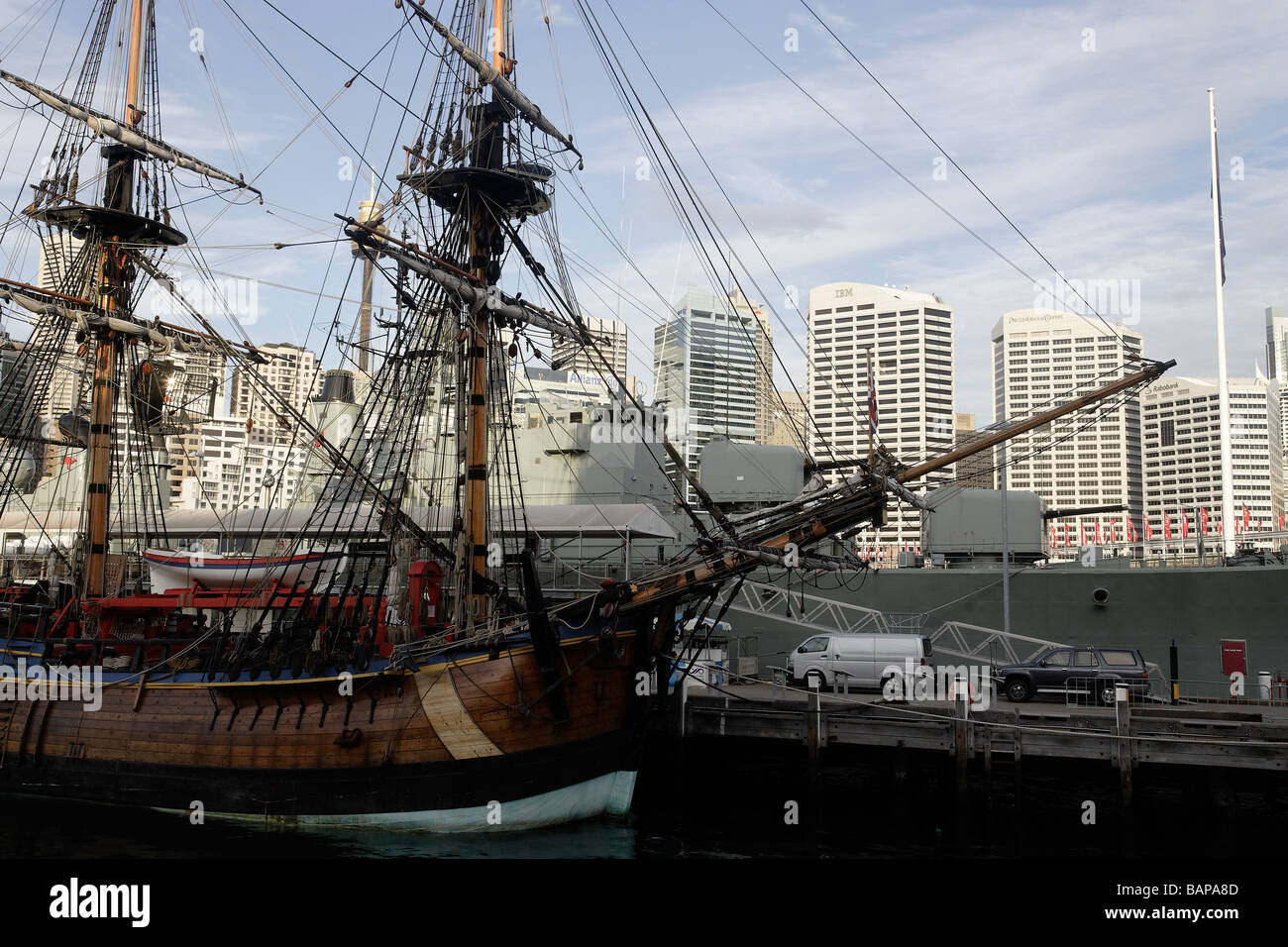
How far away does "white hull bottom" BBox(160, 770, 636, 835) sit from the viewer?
18.7 metres

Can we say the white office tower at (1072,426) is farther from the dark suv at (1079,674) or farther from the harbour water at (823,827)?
the harbour water at (823,827)

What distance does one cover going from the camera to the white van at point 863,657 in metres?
25.6

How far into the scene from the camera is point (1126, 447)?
542 ft

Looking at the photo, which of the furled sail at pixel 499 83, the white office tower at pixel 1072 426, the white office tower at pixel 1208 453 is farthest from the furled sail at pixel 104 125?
the white office tower at pixel 1208 453

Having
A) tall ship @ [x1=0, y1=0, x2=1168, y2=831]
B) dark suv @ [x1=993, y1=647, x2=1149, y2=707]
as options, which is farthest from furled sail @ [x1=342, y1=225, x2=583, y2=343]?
dark suv @ [x1=993, y1=647, x2=1149, y2=707]

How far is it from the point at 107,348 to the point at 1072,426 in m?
149

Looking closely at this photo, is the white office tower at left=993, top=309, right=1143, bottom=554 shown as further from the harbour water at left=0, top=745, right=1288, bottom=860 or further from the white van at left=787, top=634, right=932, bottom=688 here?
the harbour water at left=0, top=745, right=1288, bottom=860

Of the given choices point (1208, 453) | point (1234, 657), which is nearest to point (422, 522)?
point (1234, 657)

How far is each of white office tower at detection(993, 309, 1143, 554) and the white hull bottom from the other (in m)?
134

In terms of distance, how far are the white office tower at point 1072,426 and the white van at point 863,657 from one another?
4966 inches

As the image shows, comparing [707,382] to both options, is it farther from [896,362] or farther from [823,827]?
[823,827]
